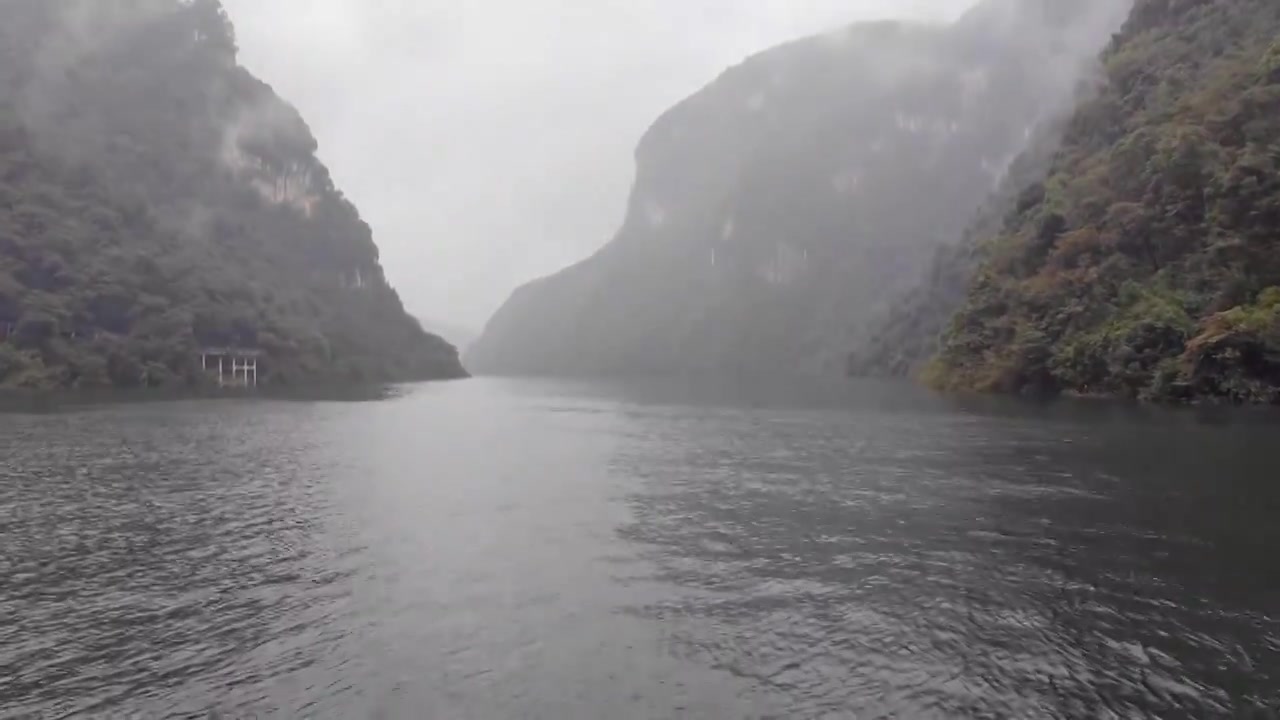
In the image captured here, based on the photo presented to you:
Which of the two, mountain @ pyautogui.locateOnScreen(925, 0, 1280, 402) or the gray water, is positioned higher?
mountain @ pyautogui.locateOnScreen(925, 0, 1280, 402)

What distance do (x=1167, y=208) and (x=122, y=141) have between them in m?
215

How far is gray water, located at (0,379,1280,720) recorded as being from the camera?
14641 millimetres

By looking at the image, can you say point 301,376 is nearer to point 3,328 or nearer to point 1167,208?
point 3,328

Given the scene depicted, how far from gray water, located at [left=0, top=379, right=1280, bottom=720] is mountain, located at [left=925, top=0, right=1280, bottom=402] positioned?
131 feet

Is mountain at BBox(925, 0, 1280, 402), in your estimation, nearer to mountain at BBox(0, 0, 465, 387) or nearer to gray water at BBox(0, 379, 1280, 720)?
gray water at BBox(0, 379, 1280, 720)

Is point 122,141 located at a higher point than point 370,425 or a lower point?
higher

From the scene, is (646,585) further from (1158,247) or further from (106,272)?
(106,272)

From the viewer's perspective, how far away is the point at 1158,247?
91875 millimetres

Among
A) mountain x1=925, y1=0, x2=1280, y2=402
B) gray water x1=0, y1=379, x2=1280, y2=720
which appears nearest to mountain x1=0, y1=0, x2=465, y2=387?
gray water x1=0, y1=379, x2=1280, y2=720

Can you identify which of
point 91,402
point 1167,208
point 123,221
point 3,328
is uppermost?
point 123,221

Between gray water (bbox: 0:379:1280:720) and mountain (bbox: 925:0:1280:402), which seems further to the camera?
mountain (bbox: 925:0:1280:402)

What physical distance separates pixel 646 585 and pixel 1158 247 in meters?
94.2

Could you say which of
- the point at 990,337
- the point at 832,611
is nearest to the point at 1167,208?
the point at 990,337

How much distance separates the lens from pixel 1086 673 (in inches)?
602
